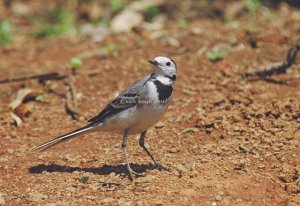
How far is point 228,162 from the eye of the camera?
698cm

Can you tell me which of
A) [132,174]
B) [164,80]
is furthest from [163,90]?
[132,174]

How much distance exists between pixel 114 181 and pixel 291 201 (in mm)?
2067

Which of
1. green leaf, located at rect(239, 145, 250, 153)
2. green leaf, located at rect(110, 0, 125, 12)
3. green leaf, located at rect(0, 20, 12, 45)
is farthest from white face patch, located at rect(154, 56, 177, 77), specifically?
green leaf, located at rect(110, 0, 125, 12)

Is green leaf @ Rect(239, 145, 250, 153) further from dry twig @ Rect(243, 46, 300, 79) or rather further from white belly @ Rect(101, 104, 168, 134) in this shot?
dry twig @ Rect(243, 46, 300, 79)

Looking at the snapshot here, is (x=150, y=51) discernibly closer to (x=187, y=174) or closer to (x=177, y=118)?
(x=177, y=118)

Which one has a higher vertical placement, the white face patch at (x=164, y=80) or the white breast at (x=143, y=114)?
the white face patch at (x=164, y=80)

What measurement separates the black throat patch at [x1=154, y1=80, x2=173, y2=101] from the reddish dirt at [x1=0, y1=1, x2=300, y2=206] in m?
0.92

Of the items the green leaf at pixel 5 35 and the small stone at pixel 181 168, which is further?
the green leaf at pixel 5 35

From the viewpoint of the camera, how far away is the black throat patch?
6.70m

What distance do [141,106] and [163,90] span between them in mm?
331

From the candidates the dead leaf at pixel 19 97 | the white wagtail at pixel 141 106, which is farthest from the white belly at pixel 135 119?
the dead leaf at pixel 19 97

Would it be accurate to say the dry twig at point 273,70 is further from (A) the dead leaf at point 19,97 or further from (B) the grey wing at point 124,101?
(A) the dead leaf at point 19,97

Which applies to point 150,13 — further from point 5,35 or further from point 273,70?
point 273,70

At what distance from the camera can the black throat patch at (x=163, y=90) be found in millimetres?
6699
